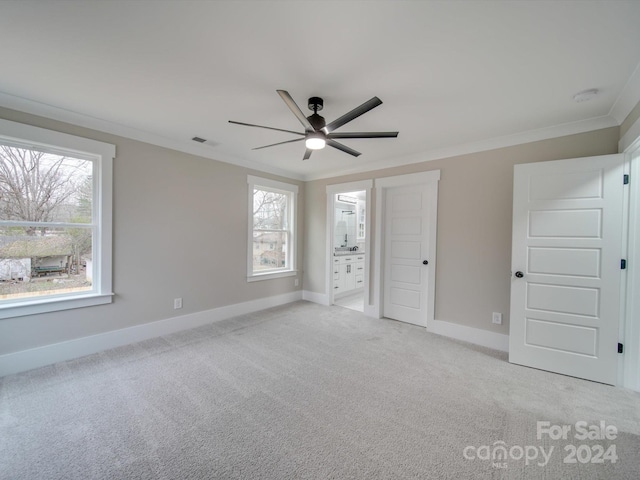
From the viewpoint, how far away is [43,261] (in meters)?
2.67

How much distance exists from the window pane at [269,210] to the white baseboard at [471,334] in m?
3.06

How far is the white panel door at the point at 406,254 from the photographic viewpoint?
12.7 ft

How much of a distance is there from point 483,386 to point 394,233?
230 centimetres

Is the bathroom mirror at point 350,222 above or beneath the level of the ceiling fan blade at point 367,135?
beneath

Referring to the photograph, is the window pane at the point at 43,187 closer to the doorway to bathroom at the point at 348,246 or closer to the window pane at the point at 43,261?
the window pane at the point at 43,261

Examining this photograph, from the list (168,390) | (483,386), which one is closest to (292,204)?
(168,390)

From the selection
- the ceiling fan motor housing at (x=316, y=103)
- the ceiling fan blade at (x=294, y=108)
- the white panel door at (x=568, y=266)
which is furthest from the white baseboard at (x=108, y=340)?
the white panel door at (x=568, y=266)

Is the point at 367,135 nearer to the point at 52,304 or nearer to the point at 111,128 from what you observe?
the point at 111,128

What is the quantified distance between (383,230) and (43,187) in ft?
13.5

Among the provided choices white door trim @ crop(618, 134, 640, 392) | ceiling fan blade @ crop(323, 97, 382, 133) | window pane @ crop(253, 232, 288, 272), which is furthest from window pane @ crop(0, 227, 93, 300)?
white door trim @ crop(618, 134, 640, 392)

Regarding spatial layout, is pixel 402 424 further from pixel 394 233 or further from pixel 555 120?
pixel 555 120

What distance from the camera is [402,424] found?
1.87 metres

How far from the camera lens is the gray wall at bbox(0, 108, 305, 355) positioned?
2.74 meters

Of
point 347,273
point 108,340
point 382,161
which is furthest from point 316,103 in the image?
point 347,273
